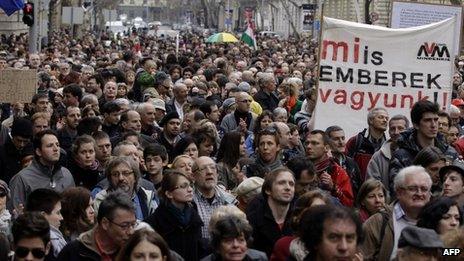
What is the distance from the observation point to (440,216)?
822cm

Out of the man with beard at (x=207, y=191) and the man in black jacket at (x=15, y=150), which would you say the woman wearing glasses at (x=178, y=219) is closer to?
the man with beard at (x=207, y=191)

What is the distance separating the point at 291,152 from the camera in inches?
519

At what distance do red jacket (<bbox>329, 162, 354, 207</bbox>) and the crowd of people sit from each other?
0.04 ft

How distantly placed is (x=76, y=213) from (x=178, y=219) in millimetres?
699

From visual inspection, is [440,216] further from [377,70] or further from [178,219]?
[377,70]

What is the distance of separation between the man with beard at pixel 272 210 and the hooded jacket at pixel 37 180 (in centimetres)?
208

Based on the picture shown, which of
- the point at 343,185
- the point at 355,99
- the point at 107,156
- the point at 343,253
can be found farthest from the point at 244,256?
the point at 355,99

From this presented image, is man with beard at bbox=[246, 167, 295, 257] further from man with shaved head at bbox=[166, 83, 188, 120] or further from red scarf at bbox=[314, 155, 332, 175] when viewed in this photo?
Answer: man with shaved head at bbox=[166, 83, 188, 120]

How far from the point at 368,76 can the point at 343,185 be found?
2709mm

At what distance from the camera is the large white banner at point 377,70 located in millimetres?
13766

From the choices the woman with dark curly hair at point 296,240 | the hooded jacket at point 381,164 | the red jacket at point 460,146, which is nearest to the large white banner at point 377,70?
the red jacket at point 460,146

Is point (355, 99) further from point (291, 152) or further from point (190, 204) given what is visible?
point (190, 204)

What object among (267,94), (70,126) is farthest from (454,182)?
(267,94)

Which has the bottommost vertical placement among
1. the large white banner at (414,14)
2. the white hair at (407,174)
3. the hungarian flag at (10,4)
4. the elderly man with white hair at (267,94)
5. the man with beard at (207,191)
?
the elderly man with white hair at (267,94)
